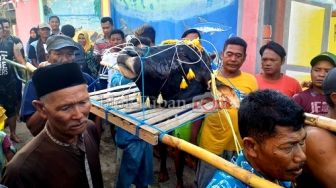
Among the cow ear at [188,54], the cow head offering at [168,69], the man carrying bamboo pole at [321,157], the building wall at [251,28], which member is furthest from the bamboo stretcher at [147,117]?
the building wall at [251,28]

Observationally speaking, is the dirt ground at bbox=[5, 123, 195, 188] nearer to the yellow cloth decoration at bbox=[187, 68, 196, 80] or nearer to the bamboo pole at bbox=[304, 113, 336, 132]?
the yellow cloth decoration at bbox=[187, 68, 196, 80]

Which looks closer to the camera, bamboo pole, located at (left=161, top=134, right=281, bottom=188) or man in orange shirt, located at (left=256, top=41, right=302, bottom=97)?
bamboo pole, located at (left=161, top=134, right=281, bottom=188)

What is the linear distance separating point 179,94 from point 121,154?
1304 mm

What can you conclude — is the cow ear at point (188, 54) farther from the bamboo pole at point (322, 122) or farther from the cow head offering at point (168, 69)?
the bamboo pole at point (322, 122)

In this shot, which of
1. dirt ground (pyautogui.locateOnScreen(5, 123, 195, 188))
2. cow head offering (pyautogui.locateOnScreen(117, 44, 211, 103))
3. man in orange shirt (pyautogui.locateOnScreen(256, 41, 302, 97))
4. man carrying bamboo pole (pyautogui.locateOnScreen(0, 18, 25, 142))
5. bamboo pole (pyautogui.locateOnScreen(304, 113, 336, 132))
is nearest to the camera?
bamboo pole (pyautogui.locateOnScreen(304, 113, 336, 132))

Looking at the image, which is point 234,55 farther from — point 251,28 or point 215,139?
point 251,28

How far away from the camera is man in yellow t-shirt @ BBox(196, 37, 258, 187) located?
2.83 metres

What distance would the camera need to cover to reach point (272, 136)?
1320 millimetres

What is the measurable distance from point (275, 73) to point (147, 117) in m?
1.66

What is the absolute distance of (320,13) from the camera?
13.4ft

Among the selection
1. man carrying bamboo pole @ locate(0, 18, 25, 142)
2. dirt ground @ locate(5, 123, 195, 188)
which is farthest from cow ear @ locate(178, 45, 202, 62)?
man carrying bamboo pole @ locate(0, 18, 25, 142)

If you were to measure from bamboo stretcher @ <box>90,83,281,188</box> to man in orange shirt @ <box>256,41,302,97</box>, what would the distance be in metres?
1.18

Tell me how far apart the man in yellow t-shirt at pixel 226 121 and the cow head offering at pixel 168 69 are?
1.84 ft

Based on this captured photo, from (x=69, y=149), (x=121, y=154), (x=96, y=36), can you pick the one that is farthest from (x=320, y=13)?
(x=96, y=36)
